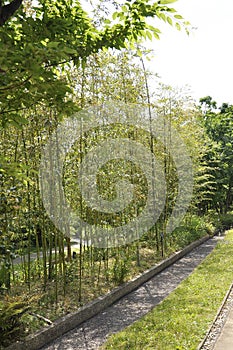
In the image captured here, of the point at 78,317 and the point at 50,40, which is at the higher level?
the point at 50,40

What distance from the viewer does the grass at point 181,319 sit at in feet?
12.1

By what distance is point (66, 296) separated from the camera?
4.94 metres

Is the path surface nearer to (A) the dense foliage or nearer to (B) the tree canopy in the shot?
(A) the dense foliage

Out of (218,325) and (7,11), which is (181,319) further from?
(7,11)

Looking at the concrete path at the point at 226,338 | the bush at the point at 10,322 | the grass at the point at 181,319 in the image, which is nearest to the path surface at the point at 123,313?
the grass at the point at 181,319

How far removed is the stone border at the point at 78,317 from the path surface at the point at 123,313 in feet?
0.19

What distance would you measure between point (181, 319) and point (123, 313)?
2.84 ft

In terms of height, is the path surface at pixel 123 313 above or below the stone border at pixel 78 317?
below

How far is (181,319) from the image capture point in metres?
4.29

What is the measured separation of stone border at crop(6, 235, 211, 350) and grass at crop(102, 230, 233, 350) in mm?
622

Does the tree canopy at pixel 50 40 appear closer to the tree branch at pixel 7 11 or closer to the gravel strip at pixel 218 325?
the tree branch at pixel 7 11

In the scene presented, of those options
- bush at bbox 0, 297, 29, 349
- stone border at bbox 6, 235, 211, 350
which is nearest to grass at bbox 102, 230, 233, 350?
stone border at bbox 6, 235, 211, 350

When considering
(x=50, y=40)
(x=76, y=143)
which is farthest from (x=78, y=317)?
(x=50, y=40)

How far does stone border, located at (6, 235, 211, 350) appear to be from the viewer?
3.72 m
